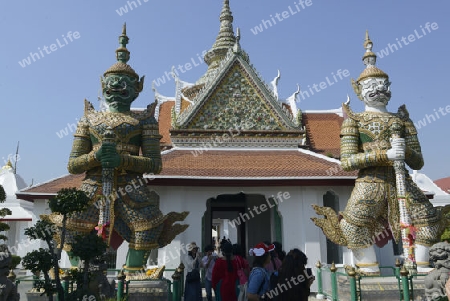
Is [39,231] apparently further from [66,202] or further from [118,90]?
[118,90]

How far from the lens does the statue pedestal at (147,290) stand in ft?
17.2

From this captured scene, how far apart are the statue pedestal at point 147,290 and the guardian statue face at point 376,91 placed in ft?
14.8

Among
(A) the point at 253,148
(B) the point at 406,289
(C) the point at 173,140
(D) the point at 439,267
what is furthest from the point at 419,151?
(C) the point at 173,140

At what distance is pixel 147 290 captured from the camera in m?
5.31

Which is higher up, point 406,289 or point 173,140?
point 173,140

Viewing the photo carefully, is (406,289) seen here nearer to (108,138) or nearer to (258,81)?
Result: (108,138)

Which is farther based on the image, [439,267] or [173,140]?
[173,140]

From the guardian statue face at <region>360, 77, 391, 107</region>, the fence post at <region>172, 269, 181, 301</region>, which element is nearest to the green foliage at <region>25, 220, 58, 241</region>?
the fence post at <region>172, 269, 181, 301</region>

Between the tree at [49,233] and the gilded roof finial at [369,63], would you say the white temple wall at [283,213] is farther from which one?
the tree at [49,233]

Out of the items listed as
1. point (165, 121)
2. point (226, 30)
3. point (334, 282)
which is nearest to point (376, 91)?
point (334, 282)

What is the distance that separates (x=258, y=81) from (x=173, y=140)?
284 centimetres

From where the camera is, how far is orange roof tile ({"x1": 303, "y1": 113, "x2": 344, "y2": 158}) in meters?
11.7

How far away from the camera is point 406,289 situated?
4.96 m

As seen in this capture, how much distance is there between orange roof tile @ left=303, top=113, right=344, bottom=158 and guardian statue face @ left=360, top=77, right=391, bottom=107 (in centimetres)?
474
